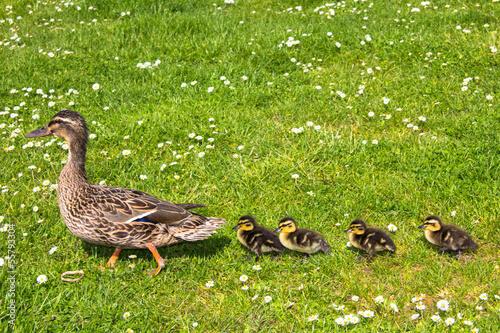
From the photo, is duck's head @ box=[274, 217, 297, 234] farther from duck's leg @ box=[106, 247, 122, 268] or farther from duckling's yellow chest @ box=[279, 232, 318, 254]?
duck's leg @ box=[106, 247, 122, 268]

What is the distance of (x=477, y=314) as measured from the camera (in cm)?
623

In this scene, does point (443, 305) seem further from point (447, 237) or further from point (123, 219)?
point (123, 219)

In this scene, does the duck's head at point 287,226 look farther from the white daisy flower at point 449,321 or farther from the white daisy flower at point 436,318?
the white daisy flower at point 449,321

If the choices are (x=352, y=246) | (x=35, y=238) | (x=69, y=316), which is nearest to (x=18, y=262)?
(x=35, y=238)

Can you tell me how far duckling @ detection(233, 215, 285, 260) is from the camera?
7.05m

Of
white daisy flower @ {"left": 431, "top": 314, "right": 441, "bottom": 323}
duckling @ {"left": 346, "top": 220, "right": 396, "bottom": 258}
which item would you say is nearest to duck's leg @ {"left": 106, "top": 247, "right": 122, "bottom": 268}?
duckling @ {"left": 346, "top": 220, "right": 396, "bottom": 258}

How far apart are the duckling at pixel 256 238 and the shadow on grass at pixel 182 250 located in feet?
1.33

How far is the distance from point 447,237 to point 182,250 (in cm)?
291

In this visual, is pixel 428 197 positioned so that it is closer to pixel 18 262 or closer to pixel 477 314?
pixel 477 314

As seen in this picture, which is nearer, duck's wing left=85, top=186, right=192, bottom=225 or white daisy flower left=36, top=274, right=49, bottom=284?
white daisy flower left=36, top=274, right=49, bottom=284

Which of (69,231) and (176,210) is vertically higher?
(176,210)

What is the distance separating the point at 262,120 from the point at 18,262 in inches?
167

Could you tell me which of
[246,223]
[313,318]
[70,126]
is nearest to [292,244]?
[246,223]

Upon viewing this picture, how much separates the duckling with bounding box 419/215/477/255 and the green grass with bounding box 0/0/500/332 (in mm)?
176
